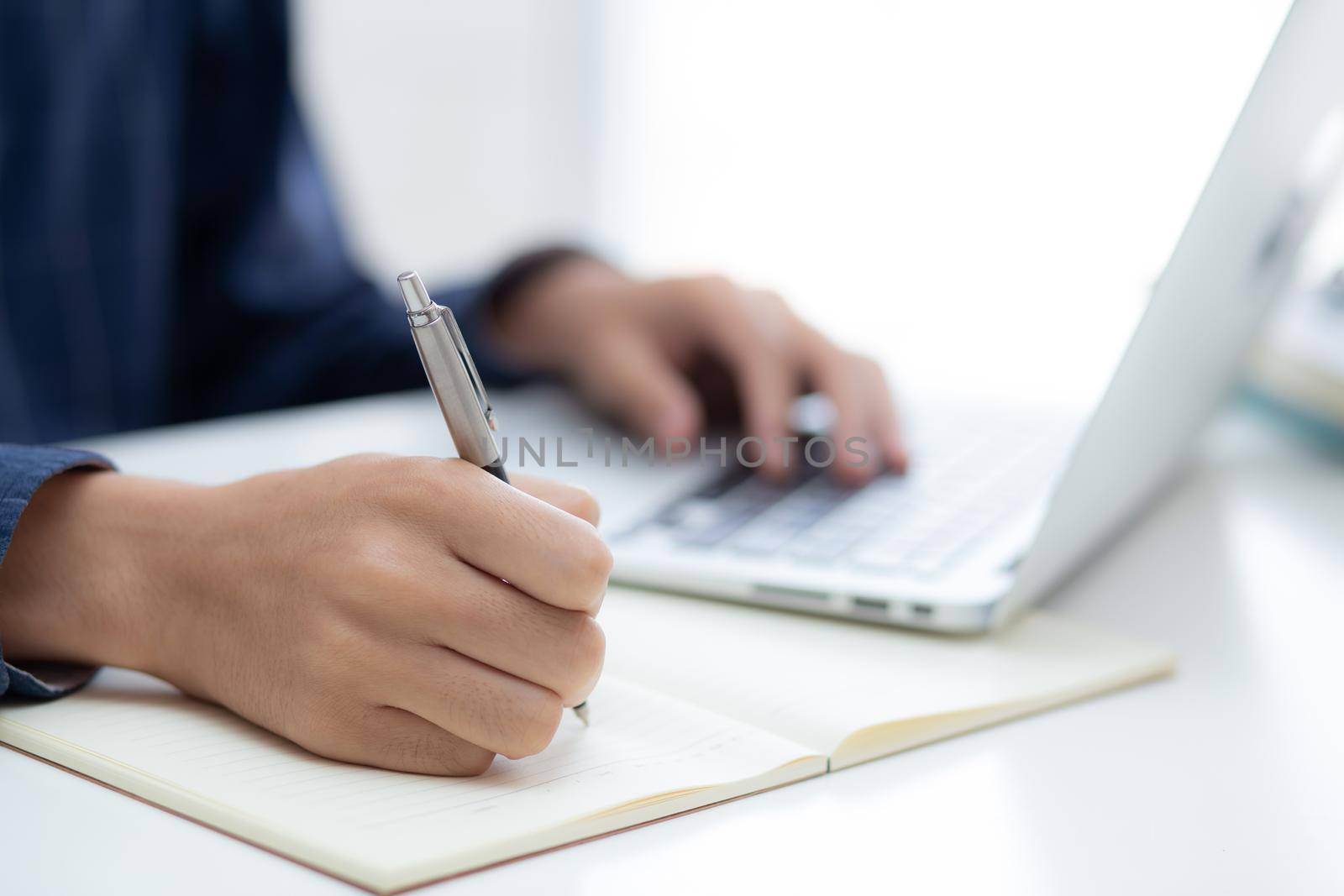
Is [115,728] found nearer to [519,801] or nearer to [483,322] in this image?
[519,801]

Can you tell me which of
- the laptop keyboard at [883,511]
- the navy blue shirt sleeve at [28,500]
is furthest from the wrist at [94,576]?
the laptop keyboard at [883,511]

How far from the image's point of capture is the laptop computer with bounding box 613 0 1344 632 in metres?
0.39

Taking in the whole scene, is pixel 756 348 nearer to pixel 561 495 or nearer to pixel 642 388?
pixel 642 388

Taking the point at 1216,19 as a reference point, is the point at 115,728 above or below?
below

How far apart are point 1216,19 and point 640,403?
90cm

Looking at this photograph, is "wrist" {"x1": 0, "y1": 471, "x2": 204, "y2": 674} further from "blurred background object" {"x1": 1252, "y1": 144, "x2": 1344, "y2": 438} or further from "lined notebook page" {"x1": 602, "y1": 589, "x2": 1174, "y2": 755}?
"blurred background object" {"x1": 1252, "y1": 144, "x2": 1344, "y2": 438}

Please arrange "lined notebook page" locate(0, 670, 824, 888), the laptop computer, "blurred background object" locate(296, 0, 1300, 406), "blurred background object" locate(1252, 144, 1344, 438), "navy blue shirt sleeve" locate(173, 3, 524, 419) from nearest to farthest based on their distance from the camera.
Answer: "lined notebook page" locate(0, 670, 824, 888) < the laptop computer < "blurred background object" locate(1252, 144, 1344, 438) < "navy blue shirt sleeve" locate(173, 3, 524, 419) < "blurred background object" locate(296, 0, 1300, 406)

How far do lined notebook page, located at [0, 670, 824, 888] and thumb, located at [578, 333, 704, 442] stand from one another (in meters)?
0.31

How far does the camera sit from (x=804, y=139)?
72.6 inches

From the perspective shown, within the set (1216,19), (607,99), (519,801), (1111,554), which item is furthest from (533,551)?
(607,99)

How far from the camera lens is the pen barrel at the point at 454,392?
0.29m

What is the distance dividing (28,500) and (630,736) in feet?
0.66

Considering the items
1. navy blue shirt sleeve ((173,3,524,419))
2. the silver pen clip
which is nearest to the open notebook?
the silver pen clip

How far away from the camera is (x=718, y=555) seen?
46cm
